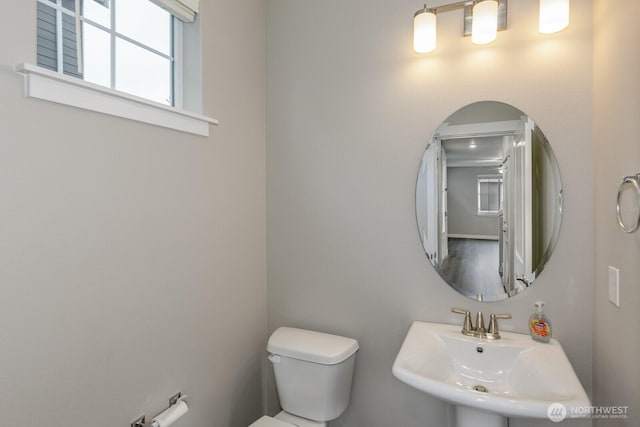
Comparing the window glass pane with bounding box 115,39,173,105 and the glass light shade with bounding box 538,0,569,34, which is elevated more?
the glass light shade with bounding box 538,0,569,34

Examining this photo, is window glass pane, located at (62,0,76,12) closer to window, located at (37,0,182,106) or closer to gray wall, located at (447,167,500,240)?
window, located at (37,0,182,106)

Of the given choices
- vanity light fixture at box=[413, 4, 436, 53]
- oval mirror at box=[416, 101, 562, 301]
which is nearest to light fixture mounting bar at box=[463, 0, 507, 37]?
vanity light fixture at box=[413, 4, 436, 53]

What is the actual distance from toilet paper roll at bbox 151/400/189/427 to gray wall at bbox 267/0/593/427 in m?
0.77

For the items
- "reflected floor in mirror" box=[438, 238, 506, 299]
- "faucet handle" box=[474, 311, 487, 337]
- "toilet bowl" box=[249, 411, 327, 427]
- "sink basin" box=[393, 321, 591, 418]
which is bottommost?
"toilet bowl" box=[249, 411, 327, 427]

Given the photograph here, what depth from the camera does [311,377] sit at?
5.47 feet

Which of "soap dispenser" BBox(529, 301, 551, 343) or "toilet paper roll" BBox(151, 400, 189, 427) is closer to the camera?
"toilet paper roll" BBox(151, 400, 189, 427)

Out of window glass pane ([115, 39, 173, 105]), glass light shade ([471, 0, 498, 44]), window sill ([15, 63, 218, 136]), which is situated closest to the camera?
window sill ([15, 63, 218, 136])

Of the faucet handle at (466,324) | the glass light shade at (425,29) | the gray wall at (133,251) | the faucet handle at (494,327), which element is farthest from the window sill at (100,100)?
the faucet handle at (494,327)

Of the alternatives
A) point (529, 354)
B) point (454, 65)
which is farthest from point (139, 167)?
point (529, 354)

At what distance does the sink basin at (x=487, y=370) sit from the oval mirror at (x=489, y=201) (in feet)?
0.73

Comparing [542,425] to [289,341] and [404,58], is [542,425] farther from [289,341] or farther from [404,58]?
[404,58]

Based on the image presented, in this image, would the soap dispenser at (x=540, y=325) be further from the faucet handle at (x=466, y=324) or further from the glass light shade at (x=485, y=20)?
the glass light shade at (x=485, y=20)

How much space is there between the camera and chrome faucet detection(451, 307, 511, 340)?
4.94 feet

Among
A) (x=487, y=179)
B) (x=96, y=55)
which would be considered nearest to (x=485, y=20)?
(x=487, y=179)
